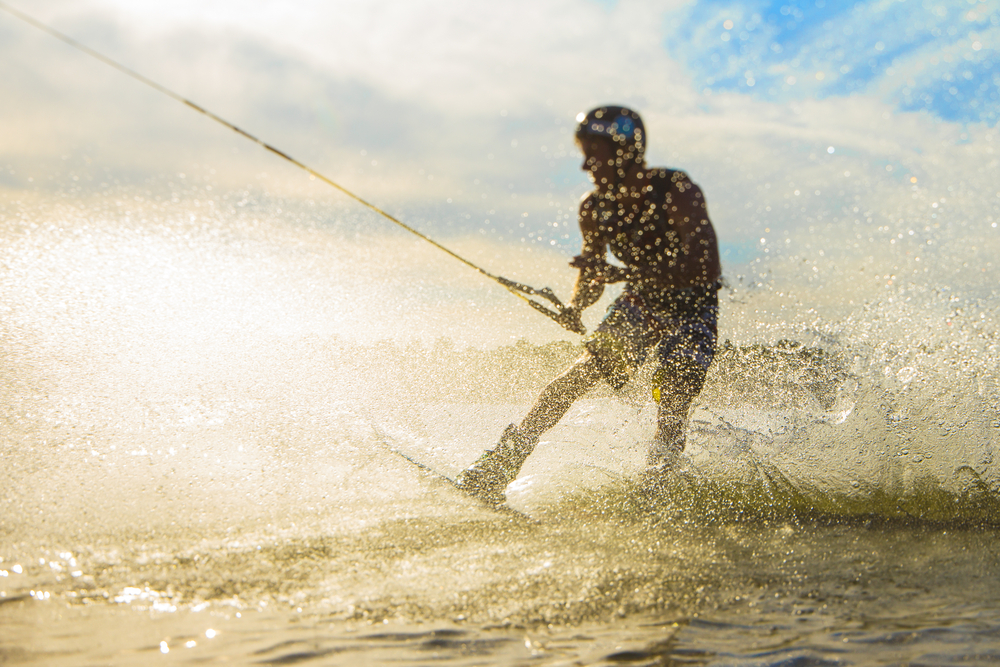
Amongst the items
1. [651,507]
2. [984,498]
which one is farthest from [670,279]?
[984,498]

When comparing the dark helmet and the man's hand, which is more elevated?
the dark helmet

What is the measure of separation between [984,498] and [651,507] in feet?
6.12

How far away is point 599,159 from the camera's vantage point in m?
3.49

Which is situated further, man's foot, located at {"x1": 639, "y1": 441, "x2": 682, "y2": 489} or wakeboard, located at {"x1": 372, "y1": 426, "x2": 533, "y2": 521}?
man's foot, located at {"x1": 639, "y1": 441, "x2": 682, "y2": 489}

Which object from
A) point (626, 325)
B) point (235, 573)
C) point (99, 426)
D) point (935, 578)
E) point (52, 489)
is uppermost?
point (626, 325)

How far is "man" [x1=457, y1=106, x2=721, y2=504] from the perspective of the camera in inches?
137

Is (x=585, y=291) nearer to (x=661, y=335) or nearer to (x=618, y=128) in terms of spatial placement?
(x=661, y=335)

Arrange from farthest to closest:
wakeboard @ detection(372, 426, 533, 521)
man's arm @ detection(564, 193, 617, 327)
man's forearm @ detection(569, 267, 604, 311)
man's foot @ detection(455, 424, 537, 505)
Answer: man's forearm @ detection(569, 267, 604, 311) → man's arm @ detection(564, 193, 617, 327) → man's foot @ detection(455, 424, 537, 505) → wakeboard @ detection(372, 426, 533, 521)

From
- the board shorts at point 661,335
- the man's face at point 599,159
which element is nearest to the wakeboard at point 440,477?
the board shorts at point 661,335

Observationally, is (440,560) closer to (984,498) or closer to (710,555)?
(710,555)

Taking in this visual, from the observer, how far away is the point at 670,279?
145 inches

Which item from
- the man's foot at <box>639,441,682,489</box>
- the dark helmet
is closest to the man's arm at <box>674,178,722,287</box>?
the dark helmet

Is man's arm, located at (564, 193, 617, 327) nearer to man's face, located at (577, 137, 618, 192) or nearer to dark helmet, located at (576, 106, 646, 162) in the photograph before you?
man's face, located at (577, 137, 618, 192)

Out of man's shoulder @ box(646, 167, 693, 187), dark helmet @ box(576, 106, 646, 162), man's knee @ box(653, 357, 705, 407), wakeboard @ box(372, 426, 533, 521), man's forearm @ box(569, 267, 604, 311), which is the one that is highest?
dark helmet @ box(576, 106, 646, 162)
